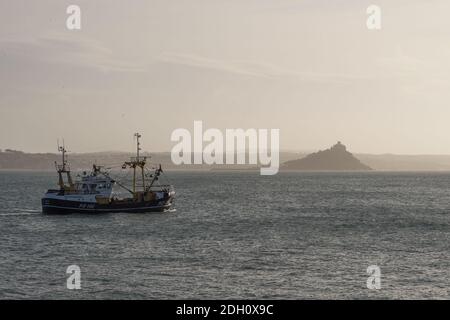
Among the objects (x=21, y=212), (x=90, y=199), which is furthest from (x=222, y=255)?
(x=21, y=212)

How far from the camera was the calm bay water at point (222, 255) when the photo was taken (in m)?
38.1

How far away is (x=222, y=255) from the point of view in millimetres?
52031

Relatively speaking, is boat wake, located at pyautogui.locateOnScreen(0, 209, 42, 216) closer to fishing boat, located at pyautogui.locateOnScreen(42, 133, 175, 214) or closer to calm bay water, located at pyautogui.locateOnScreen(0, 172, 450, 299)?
calm bay water, located at pyautogui.locateOnScreen(0, 172, 450, 299)

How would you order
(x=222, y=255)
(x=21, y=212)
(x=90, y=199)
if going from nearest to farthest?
(x=222, y=255), (x=90, y=199), (x=21, y=212)

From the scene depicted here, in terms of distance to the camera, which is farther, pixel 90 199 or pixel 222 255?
pixel 90 199

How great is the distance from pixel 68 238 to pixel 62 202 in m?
26.4

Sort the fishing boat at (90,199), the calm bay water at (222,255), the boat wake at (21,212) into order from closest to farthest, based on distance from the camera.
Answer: the calm bay water at (222,255)
the fishing boat at (90,199)
the boat wake at (21,212)

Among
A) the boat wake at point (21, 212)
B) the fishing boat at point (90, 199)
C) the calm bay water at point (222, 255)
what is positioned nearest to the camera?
the calm bay water at point (222, 255)

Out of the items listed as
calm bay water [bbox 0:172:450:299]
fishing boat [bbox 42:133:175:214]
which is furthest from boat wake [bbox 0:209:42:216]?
fishing boat [bbox 42:133:175:214]

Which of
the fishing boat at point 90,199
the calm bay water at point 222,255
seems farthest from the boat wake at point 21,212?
the fishing boat at point 90,199

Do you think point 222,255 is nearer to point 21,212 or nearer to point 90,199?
point 90,199

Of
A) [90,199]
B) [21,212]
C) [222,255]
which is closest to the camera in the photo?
[222,255]

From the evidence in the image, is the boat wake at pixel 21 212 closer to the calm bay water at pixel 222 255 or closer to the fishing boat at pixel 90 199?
the calm bay water at pixel 222 255

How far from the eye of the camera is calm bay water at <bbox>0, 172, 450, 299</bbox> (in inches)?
1500
